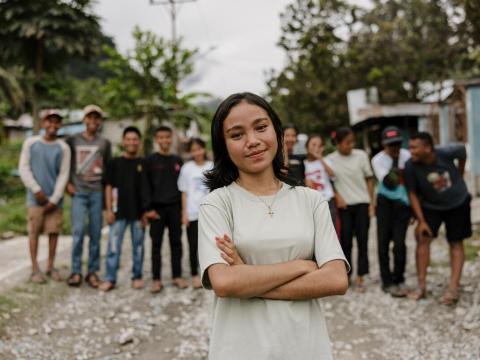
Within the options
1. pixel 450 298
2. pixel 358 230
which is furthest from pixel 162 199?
pixel 450 298

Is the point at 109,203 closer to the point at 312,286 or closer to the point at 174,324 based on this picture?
the point at 174,324

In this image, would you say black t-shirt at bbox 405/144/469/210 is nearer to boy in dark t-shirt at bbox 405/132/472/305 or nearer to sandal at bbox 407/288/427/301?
boy in dark t-shirt at bbox 405/132/472/305

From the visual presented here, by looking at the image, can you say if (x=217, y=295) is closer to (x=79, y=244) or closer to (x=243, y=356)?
(x=243, y=356)

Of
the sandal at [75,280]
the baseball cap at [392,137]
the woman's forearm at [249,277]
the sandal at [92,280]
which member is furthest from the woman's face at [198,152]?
the woman's forearm at [249,277]

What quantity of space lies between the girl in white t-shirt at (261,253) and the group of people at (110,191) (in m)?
3.68

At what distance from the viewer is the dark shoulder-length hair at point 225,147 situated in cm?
175

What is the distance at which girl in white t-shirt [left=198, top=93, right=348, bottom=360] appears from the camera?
158 cm

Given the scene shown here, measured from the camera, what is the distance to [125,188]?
548 cm

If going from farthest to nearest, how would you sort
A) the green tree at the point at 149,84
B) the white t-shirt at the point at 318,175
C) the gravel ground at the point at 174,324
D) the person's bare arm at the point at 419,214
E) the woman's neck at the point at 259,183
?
1. the green tree at the point at 149,84
2. the white t-shirt at the point at 318,175
3. the person's bare arm at the point at 419,214
4. the gravel ground at the point at 174,324
5. the woman's neck at the point at 259,183

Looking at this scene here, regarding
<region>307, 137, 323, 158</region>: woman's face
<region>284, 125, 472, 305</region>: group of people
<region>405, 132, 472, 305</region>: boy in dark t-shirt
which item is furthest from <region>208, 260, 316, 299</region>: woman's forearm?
<region>307, 137, 323, 158</region>: woman's face

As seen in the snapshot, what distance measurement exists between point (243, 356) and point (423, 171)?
3641 mm

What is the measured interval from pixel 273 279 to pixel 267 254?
0.11m

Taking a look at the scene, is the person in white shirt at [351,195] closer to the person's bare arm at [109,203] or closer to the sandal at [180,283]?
the sandal at [180,283]

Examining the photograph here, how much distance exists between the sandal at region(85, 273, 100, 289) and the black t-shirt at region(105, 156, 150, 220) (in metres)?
0.82
